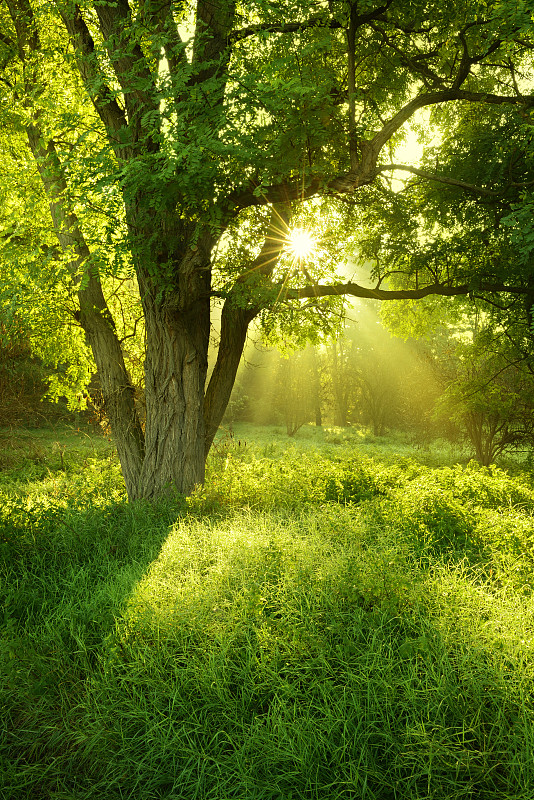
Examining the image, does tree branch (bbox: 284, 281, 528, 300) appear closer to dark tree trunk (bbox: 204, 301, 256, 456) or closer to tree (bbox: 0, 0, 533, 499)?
tree (bbox: 0, 0, 533, 499)

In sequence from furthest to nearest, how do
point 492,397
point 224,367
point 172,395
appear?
1. point 492,397
2. point 224,367
3. point 172,395

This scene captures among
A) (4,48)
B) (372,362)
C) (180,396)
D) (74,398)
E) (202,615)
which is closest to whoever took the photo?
(202,615)

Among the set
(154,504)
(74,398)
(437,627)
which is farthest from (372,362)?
(437,627)

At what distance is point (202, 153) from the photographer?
5102mm

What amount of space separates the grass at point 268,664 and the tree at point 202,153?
2933 millimetres

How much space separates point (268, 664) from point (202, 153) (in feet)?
16.0

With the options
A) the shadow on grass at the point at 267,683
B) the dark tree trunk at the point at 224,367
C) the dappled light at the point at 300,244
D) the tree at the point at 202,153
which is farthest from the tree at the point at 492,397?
the shadow on grass at the point at 267,683

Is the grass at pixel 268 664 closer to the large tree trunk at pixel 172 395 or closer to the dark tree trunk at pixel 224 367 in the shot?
the large tree trunk at pixel 172 395

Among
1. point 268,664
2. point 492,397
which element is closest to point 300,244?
point 268,664

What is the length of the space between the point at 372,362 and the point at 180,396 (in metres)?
27.9

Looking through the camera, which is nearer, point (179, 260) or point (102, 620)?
point (102, 620)

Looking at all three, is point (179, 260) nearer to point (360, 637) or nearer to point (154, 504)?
point (154, 504)

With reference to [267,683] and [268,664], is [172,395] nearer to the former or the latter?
[268,664]

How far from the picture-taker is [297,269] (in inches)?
291
